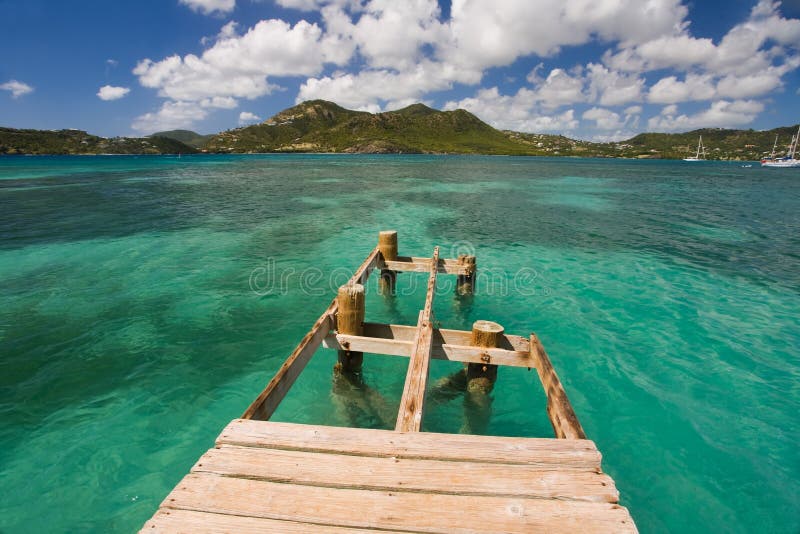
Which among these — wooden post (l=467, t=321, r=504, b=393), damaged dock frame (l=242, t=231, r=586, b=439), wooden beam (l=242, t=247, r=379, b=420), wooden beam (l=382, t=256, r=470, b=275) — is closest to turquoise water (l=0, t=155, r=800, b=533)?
wooden post (l=467, t=321, r=504, b=393)

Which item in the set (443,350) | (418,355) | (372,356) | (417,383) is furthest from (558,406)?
(372,356)

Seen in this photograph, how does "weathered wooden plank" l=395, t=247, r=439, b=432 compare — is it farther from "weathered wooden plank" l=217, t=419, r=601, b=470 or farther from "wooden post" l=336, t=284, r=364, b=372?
"wooden post" l=336, t=284, r=364, b=372

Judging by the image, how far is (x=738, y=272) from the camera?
15.9 metres

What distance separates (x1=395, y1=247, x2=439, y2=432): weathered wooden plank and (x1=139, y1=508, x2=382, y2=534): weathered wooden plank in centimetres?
143

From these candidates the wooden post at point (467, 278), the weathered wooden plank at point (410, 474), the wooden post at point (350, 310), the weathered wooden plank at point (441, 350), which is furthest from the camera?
the wooden post at point (467, 278)

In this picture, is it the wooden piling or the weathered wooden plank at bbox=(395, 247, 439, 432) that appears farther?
the wooden piling

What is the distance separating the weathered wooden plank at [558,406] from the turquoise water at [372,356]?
225 centimetres

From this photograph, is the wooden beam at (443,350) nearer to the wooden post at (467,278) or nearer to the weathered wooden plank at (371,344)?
the weathered wooden plank at (371,344)

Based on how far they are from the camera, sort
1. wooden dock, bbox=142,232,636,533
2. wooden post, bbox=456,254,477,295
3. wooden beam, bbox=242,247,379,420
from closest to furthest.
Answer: wooden dock, bbox=142,232,636,533 → wooden beam, bbox=242,247,379,420 → wooden post, bbox=456,254,477,295

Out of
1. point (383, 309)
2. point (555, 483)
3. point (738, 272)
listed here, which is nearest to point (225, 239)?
point (383, 309)

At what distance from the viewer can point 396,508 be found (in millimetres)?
3102

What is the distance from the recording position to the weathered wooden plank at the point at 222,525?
2.88 m

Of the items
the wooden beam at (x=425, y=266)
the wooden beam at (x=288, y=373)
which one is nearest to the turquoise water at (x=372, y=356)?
the wooden beam at (x=425, y=266)

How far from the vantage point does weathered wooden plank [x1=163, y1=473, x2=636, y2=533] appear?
2977 millimetres
